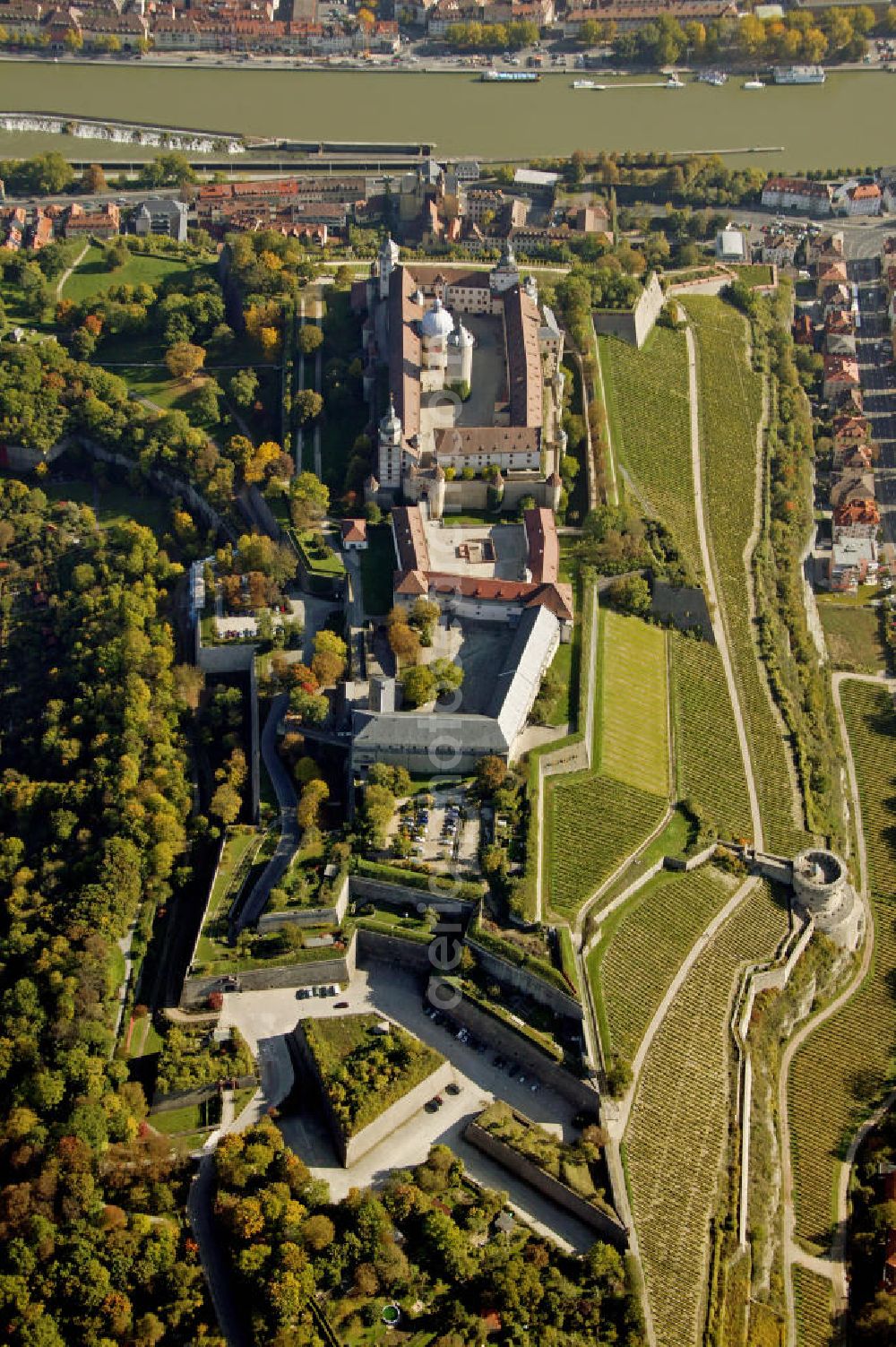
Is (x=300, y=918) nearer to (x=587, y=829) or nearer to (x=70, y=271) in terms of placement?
(x=587, y=829)

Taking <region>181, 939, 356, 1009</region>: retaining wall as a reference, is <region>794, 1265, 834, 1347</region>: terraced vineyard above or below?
below

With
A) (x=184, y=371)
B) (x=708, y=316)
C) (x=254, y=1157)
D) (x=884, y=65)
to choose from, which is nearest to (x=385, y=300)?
(x=184, y=371)

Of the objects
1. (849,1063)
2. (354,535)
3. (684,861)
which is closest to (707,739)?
(684,861)

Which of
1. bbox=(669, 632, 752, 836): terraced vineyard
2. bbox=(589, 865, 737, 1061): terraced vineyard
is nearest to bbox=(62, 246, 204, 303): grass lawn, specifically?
bbox=(669, 632, 752, 836): terraced vineyard

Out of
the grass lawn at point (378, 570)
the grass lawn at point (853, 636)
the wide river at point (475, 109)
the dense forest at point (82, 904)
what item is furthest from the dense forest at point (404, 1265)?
the wide river at point (475, 109)

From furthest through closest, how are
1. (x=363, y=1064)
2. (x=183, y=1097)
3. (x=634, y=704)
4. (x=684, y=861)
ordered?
(x=634, y=704) < (x=684, y=861) < (x=183, y=1097) < (x=363, y=1064)

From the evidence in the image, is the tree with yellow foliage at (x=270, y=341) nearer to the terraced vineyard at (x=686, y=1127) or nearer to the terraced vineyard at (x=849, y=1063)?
the terraced vineyard at (x=849, y=1063)

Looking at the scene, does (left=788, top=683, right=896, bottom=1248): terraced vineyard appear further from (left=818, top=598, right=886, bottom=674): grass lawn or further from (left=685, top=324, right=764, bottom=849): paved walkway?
(left=818, top=598, right=886, bottom=674): grass lawn
